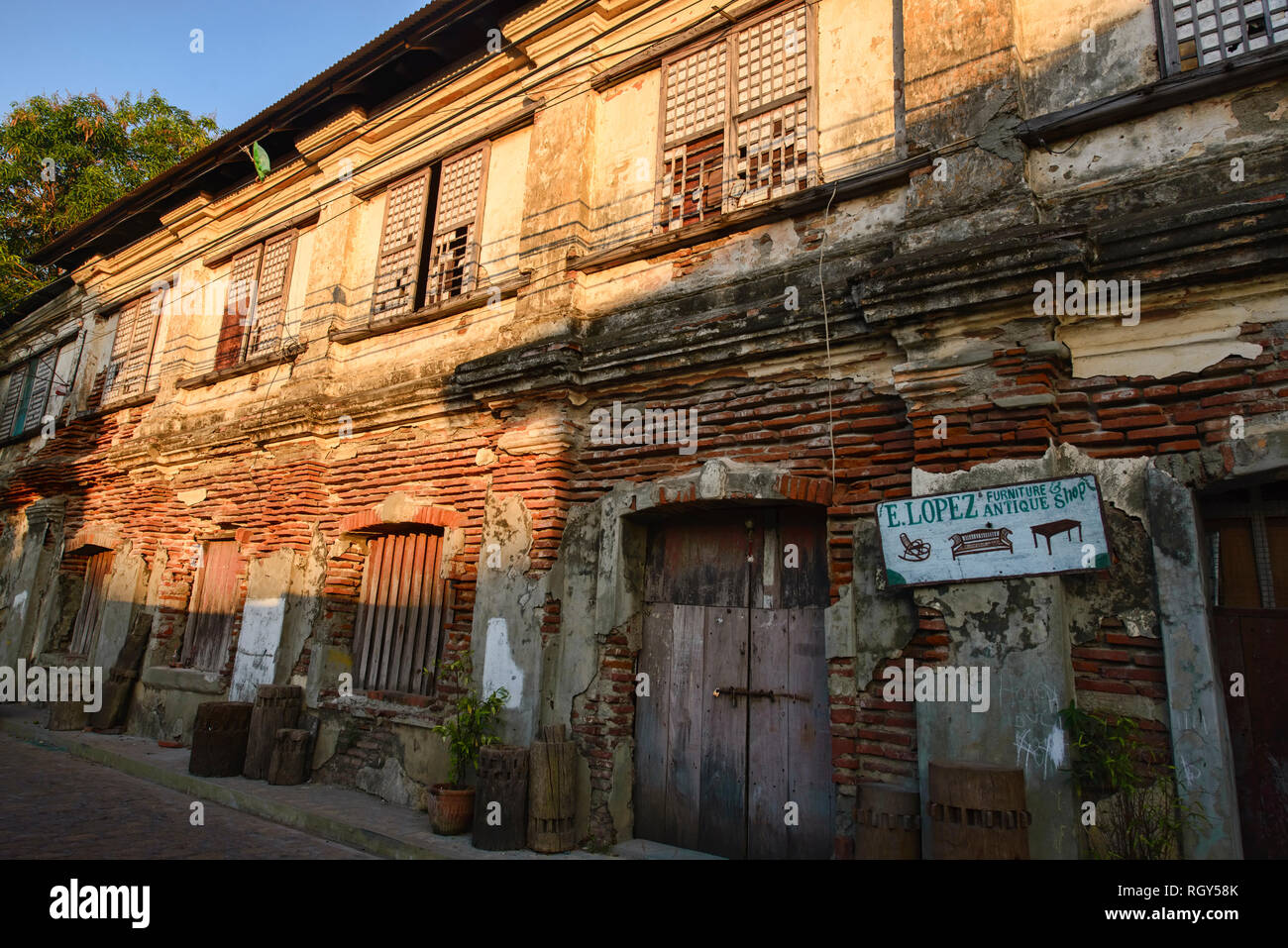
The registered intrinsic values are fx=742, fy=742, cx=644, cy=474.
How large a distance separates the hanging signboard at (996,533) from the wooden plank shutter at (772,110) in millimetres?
2667

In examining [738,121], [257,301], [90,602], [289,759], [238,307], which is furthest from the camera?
[90,602]

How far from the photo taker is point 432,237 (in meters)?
7.98

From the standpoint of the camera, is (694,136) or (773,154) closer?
(773,154)

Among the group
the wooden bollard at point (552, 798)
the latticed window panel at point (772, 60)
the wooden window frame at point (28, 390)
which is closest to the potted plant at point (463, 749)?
the wooden bollard at point (552, 798)

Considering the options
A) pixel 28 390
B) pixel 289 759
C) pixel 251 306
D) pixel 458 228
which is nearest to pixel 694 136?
pixel 458 228

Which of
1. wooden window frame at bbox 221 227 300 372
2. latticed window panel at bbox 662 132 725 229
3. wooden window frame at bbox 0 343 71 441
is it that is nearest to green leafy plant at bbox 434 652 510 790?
latticed window panel at bbox 662 132 725 229

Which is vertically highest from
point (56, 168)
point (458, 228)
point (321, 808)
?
point (56, 168)

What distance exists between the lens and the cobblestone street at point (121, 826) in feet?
16.6

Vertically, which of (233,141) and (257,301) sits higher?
(233,141)

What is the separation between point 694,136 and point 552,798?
5179 mm

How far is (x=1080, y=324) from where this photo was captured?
4074 mm

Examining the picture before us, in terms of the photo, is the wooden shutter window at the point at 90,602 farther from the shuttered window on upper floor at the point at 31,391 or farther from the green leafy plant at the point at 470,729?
the green leafy plant at the point at 470,729

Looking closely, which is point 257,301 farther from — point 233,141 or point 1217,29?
point 1217,29

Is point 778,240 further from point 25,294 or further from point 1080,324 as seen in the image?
point 25,294
